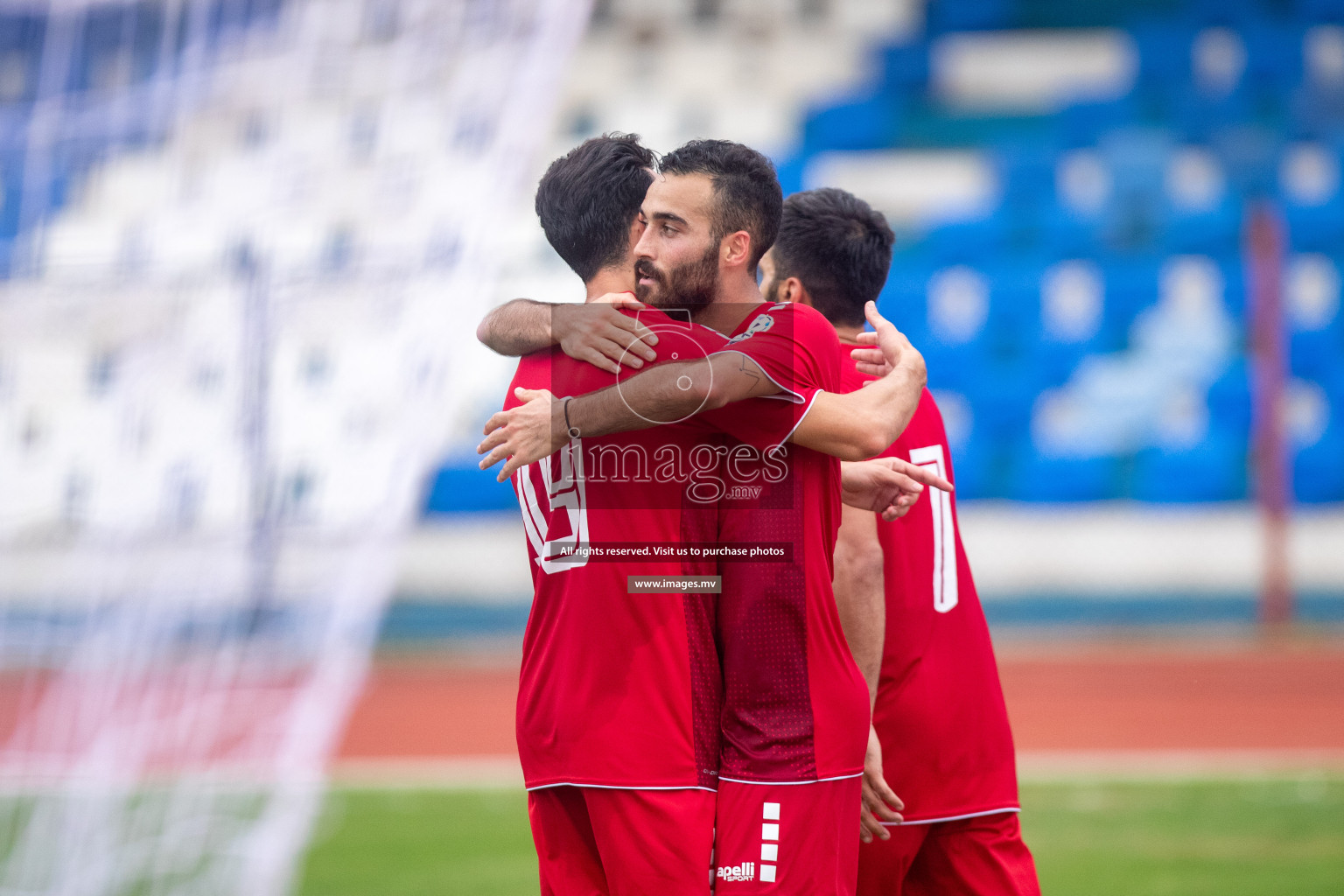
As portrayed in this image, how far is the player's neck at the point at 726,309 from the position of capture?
2.24 metres

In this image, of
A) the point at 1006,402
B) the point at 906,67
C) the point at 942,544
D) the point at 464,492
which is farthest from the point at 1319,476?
the point at 942,544

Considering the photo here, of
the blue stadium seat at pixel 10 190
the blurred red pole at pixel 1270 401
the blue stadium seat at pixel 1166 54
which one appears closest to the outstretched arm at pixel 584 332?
the blue stadium seat at pixel 10 190

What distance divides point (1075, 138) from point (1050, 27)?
1.49 meters

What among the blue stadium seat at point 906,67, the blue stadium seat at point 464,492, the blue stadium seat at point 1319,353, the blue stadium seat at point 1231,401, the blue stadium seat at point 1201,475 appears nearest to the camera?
the blue stadium seat at point 1201,475

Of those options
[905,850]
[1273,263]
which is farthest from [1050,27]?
[905,850]

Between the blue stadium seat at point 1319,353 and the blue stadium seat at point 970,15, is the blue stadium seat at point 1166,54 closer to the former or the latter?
the blue stadium seat at point 970,15

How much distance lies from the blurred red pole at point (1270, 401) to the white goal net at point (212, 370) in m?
7.47

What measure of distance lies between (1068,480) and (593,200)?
10323 millimetres

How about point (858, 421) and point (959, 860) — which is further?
point (959, 860)

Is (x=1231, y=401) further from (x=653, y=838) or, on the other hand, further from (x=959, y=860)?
(x=653, y=838)

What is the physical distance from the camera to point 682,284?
2217 millimetres

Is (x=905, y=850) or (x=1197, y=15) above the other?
(x=1197, y=15)

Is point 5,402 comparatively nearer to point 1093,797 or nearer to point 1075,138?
point 1093,797

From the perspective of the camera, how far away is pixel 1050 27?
46.3 ft
